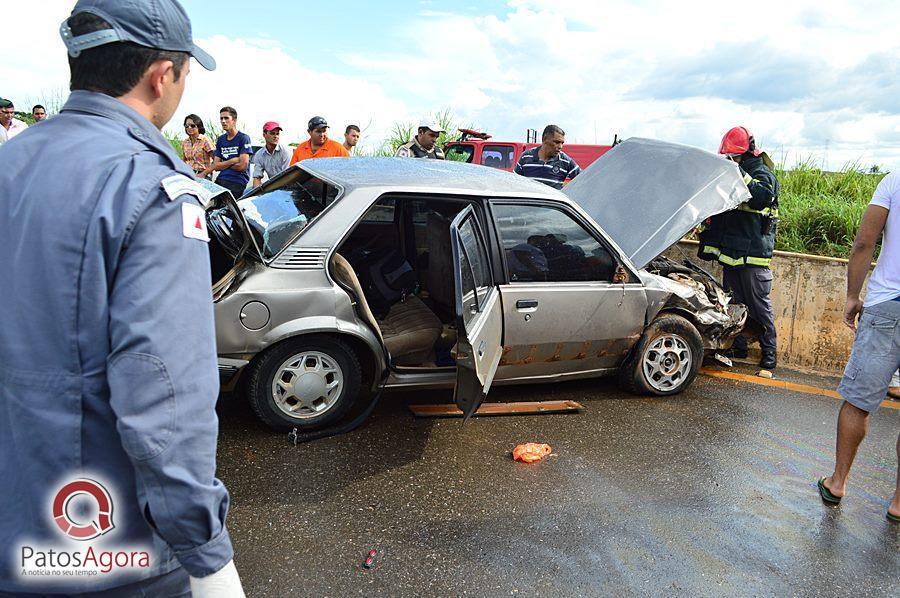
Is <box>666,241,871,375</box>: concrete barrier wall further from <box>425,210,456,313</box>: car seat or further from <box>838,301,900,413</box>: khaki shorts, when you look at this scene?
<box>425,210,456,313</box>: car seat

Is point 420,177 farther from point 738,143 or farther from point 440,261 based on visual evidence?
point 738,143

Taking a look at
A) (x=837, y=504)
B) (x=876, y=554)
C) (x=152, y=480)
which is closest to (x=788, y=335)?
(x=837, y=504)

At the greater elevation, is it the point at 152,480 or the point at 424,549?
the point at 152,480

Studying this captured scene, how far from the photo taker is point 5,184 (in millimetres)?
1198

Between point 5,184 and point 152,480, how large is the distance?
58 cm

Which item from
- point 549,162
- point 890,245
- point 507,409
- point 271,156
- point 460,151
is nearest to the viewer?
point 890,245

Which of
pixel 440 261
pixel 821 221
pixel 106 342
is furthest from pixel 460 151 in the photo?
pixel 106 342

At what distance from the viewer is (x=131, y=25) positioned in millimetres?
1231

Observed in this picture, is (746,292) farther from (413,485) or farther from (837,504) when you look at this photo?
(413,485)

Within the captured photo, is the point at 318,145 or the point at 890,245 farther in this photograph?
the point at 318,145

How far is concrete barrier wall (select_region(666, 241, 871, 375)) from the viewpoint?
6.26 metres

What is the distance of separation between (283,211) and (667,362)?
2.98m

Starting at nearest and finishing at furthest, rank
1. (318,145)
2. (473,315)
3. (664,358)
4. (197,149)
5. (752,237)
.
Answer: (473,315) < (664,358) < (752,237) < (318,145) < (197,149)

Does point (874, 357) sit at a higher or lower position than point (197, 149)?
lower
